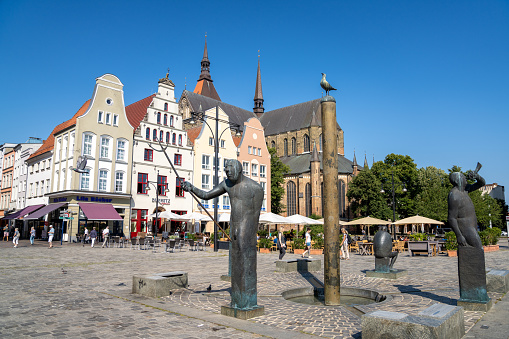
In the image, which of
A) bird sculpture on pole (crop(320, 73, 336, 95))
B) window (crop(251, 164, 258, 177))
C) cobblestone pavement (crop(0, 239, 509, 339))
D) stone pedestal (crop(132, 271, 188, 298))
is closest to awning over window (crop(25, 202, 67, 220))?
window (crop(251, 164, 258, 177))

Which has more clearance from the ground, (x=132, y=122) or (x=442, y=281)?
(x=132, y=122)

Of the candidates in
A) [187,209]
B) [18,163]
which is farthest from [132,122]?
[18,163]

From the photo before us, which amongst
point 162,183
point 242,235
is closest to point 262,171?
point 162,183

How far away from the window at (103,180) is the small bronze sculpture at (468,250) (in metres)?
30.1

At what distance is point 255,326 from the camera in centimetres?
552

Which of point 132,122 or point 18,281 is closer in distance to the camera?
point 18,281

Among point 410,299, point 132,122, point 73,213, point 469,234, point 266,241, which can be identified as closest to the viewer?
point 469,234

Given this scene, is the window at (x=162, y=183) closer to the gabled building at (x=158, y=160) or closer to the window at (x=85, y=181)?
the gabled building at (x=158, y=160)

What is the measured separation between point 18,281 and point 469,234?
1077cm

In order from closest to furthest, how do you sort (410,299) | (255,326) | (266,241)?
(255,326) → (410,299) → (266,241)

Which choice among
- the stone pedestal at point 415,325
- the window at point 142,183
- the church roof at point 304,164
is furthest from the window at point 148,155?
the stone pedestal at point 415,325

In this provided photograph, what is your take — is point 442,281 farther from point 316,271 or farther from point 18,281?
point 18,281

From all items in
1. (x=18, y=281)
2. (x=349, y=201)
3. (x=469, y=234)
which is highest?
(x=349, y=201)

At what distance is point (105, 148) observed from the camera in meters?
32.5
